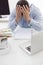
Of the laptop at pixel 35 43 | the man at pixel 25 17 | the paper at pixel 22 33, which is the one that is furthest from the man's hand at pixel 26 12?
the laptop at pixel 35 43

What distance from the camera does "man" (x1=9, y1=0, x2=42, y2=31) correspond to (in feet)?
4.81

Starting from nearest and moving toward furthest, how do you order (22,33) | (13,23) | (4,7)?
(22,33) → (13,23) → (4,7)

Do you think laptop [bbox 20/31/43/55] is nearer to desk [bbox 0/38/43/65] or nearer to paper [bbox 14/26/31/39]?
desk [bbox 0/38/43/65]

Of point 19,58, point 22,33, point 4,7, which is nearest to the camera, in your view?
point 19,58

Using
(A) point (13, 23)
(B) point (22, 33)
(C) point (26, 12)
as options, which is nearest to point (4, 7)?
(A) point (13, 23)

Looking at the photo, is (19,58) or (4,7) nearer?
(19,58)

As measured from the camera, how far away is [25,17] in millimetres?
1487

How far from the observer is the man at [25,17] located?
1.47m

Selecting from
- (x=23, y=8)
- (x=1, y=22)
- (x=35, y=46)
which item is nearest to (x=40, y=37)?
(x=35, y=46)

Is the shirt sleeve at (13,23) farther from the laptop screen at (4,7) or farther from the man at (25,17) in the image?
the laptop screen at (4,7)

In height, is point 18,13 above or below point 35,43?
above

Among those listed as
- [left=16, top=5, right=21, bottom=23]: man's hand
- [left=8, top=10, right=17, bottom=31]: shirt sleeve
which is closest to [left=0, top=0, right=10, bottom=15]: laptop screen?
[left=8, top=10, right=17, bottom=31]: shirt sleeve

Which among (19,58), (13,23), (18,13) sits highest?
(18,13)

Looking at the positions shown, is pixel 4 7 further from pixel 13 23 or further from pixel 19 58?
pixel 19 58
